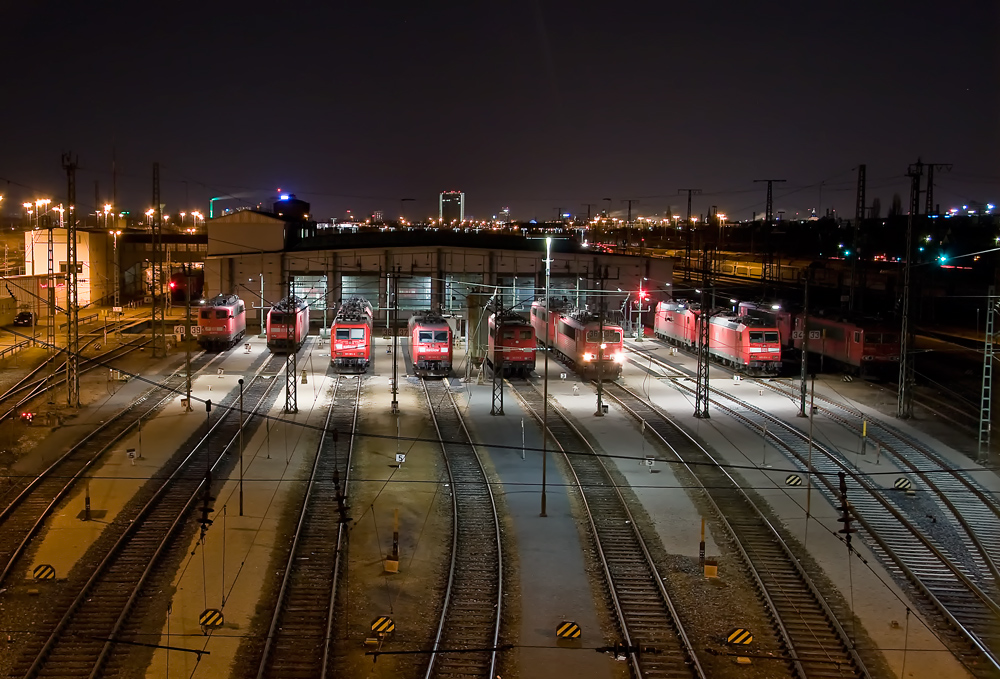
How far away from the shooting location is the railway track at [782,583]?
12.0m

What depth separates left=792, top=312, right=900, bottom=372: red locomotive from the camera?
33719mm

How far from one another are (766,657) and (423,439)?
13245mm

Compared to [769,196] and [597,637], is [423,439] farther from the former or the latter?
[769,196]

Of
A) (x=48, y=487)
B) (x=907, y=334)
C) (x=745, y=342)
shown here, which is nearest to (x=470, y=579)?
(x=48, y=487)

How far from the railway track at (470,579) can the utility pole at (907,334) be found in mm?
13335

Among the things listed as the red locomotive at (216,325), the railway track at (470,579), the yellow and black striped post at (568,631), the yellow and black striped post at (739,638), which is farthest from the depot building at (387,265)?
the yellow and black striped post at (568,631)

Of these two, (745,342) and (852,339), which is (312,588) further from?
(852,339)

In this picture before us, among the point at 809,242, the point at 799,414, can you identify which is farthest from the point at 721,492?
the point at 809,242

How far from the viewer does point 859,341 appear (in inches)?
1341

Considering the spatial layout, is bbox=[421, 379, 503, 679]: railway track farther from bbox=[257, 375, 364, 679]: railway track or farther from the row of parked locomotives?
the row of parked locomotives

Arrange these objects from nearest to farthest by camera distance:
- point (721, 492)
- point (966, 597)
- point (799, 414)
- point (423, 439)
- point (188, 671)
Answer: point (188, 671), point (966, 597), point (721, 492), point (423, 439), point (799, 414)

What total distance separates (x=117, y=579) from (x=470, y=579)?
226 inches

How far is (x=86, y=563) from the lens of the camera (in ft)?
49.3

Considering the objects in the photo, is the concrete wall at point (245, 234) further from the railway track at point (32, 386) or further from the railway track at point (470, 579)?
the railway track at point (470, 579)
